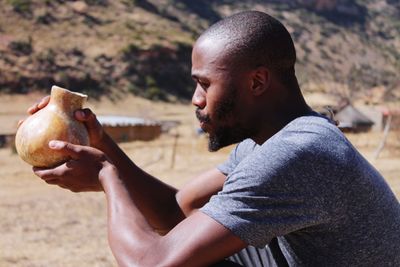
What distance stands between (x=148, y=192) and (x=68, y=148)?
573 millimetres

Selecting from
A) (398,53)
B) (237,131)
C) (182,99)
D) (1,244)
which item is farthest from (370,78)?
(237,131)

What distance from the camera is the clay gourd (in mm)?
2150

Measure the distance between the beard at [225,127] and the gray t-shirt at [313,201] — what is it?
156 millimetres

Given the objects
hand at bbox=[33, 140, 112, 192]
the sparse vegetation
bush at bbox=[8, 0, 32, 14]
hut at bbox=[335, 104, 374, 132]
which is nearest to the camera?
hand at bbox=[33, 140, 112, 192]

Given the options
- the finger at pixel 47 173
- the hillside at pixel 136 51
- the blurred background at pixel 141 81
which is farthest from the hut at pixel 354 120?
the finger at pixel 47 173

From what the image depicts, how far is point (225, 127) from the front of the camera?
6.13 feet

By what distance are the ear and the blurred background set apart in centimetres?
90

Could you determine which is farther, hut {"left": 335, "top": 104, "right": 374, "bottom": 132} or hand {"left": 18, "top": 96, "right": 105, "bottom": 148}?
hut {"left": 335, "top": 104, "right": 374, "bottom": 132}

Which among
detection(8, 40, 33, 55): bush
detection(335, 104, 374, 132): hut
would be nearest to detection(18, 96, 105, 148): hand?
detection(335, 104, 374, 132): hut

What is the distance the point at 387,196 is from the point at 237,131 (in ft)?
1.59

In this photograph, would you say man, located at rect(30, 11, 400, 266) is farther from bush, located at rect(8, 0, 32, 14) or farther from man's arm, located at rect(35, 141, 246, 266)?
bush, located at rect(8, 0, 32, 14)

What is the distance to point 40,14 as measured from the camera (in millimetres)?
38188

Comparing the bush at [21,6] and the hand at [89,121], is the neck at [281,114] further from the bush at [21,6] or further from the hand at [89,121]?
the bush at [21,6]

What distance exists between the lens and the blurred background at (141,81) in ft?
22.8
